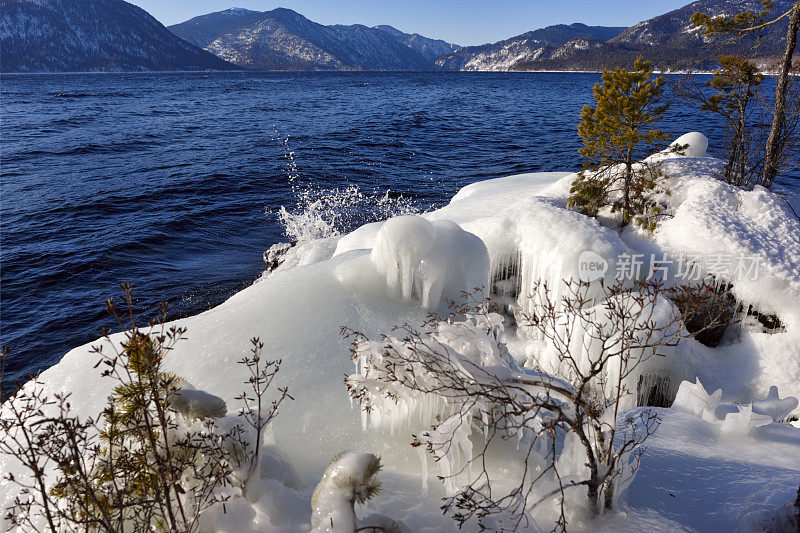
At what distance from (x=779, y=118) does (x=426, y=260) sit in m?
7.71

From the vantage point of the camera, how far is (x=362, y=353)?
11.6 feet

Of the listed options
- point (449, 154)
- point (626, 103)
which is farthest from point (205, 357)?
point (449, 154)

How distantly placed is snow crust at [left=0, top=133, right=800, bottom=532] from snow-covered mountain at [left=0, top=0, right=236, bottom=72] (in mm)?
159122

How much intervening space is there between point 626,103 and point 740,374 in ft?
16.2

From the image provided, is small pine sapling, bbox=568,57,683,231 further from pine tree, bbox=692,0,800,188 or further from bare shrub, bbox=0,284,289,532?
bare shrub, bbox=0,284,289,532

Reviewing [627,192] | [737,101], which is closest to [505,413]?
[627,192]

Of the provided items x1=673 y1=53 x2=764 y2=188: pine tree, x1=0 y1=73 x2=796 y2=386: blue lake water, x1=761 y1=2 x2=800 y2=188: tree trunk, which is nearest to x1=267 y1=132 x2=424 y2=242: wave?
x1=0 y1=73 x2=796 y2=386: blue lake water

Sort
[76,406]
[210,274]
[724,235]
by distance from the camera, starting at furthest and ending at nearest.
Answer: [210,274], [724,235], [76,406]

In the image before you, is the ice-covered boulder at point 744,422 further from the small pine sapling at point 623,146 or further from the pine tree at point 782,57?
the pine tree at point 782,57

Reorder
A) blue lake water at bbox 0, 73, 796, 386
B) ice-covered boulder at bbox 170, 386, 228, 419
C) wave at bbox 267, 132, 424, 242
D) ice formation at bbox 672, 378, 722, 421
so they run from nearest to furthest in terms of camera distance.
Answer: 1. ice-covered boulder at bbox 170, 386, 228, 419
2. ice formation at bbox 672, 378, 722, 421
3. blue lake water at bbox 0, 73, 796, 386
4. wave at bbox 267, 132, 424, 242

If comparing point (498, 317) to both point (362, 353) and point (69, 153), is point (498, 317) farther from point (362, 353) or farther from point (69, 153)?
point (69, 153)

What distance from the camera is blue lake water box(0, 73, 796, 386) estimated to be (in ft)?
34.2

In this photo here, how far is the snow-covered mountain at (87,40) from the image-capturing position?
421 ft

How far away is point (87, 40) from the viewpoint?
14212 centimetres
